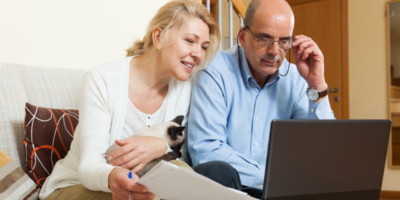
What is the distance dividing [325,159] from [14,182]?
35.1 inches

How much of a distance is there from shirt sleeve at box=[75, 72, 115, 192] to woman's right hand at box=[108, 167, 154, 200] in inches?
1.5

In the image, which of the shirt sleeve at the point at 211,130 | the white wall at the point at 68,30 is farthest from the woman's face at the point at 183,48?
the white wall at the point at 68,30

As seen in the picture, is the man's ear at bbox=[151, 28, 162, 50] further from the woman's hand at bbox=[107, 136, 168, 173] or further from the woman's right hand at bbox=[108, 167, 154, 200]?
the woman's right hand at bbox=[108, 167, 154, 200]

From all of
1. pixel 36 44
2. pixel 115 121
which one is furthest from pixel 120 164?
pixel 36 44

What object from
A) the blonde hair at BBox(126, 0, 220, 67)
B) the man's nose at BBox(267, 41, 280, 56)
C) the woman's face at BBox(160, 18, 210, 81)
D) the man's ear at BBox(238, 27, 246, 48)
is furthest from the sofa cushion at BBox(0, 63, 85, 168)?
the man's nose at BBox(267, 41, 280, 56)

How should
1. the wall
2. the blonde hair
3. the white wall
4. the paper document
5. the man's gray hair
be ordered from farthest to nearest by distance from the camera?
the wall < the white wall < the man's gray hair < the blonde hair < the paper document

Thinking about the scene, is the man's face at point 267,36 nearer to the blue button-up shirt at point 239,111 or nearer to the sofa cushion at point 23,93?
the blue button-up shirt at point 239,111

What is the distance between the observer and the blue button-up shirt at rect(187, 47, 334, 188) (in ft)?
3.97

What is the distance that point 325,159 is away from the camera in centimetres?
80

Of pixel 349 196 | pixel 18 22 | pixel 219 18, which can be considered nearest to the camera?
pixel 349 196

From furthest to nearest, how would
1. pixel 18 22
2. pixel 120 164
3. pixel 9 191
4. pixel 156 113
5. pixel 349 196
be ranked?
pixel 18 22
pixel 156 113
pixel 9 191
pixel 120 164
pixel 349 196

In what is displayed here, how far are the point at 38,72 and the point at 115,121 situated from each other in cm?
52

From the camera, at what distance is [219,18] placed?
2.17 meters

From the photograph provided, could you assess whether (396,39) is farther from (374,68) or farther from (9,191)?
(9,191)
